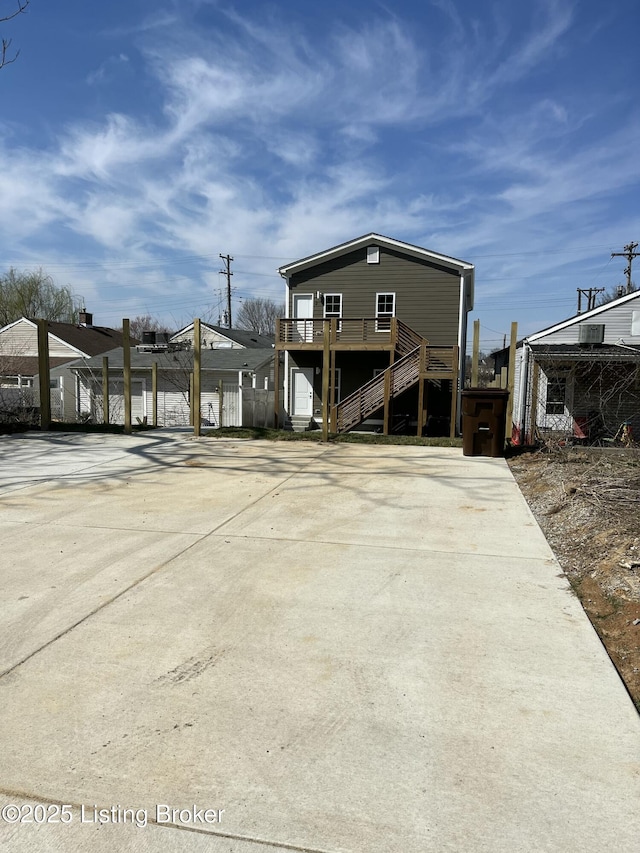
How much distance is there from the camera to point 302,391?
21.8m

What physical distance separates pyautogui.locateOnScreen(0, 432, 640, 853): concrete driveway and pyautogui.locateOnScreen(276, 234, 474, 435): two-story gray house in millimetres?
14197

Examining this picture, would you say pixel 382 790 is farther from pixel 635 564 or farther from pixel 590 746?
pixel 635 564

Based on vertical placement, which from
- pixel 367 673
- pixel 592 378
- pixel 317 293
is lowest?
pixel 367 673

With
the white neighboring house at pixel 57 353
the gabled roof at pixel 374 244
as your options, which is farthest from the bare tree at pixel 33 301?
the gabled roof at pixel 374 244

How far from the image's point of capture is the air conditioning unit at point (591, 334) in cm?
1655

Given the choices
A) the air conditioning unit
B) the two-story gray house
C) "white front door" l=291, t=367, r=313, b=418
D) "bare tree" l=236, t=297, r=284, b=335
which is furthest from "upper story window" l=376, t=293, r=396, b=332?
"bare tree" l=236, t=297, r=284, b=335

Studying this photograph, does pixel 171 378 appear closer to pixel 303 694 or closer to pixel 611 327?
pixel 611 327

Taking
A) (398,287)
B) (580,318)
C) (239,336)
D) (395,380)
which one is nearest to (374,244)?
(398,287)

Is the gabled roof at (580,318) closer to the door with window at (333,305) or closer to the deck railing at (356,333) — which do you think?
the deck railing at (356,333)

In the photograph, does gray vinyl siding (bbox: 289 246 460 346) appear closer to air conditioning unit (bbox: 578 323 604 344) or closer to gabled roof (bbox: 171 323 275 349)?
air conditioning unit (bbox: 578 323 604 344)

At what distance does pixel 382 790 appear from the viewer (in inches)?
88.0

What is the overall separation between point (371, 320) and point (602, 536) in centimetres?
1473

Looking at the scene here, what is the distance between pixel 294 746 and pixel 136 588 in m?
2.25

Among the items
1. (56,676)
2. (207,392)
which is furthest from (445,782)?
(207,392)
